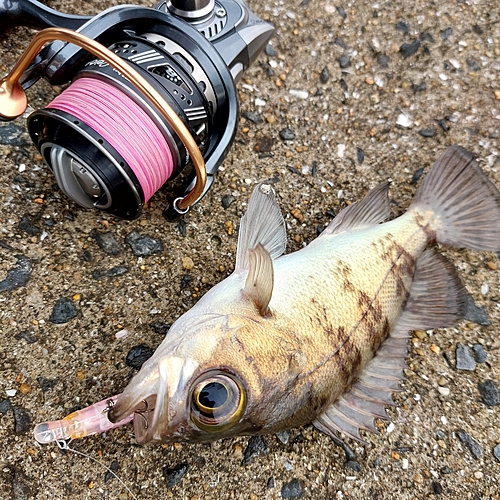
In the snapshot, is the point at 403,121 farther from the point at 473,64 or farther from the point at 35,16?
the point at 35,16

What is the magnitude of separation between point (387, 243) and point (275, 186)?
27.6 inches

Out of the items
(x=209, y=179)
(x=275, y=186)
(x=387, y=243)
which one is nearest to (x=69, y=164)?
(x=209, y=179)

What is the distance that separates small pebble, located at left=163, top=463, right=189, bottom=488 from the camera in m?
1.97

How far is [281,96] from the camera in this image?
2.74 meters

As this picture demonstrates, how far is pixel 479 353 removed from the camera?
7.80 feet

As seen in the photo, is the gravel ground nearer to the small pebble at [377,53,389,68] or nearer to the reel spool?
the small pebble at [377,53,389,68]

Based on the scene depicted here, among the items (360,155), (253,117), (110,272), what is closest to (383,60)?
→ (360,155)

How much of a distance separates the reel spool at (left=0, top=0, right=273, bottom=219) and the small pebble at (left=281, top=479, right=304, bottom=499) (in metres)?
1.23

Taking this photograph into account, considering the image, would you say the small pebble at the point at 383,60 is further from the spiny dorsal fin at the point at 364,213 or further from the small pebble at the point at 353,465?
the small pebble at the point at 353,465

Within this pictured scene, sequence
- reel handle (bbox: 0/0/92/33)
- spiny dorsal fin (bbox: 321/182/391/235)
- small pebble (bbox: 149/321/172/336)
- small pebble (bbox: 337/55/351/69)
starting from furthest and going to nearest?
small pebble (bbox: 337/55/351/69) < spiny dorsal fin (bbox: 321/182/391/235) < small pebble (bbox: 149/321/172/336) < reel handle (bbox: 0/0/92/33)

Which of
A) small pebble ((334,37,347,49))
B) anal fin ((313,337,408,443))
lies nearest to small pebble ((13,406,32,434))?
anal fin ((313,337,408,443))

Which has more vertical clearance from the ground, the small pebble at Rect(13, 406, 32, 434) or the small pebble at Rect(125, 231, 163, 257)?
the small pebble at Rect(125, 231, 163, 257)

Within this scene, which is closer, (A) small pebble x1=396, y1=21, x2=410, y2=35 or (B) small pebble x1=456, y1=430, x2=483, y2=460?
(B) small pebble x1=456, y1=430, x2=483, y2=460

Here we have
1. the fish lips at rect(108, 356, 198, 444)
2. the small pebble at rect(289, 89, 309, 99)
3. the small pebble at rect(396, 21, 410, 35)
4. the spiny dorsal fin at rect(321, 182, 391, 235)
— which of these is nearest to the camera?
the fish lips at rect(108, 356, 198, 444)
